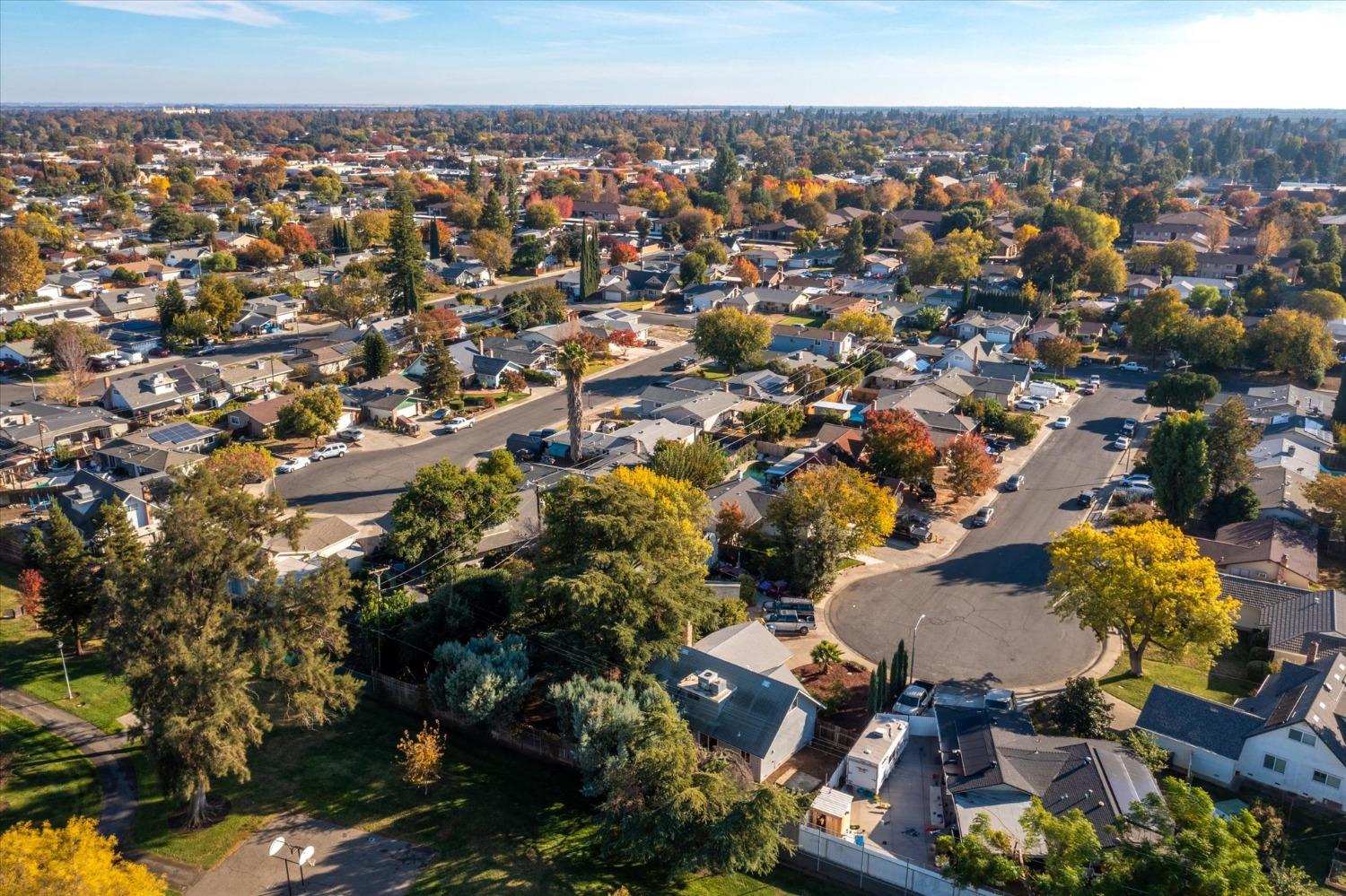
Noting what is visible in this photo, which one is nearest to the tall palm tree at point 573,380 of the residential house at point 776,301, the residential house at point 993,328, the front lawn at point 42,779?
the front lawn at point 42,779

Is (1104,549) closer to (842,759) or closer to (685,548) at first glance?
(842,759)

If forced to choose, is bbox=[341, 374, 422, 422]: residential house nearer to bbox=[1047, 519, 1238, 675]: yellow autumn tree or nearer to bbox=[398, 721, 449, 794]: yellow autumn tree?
bbox=[398, 721, 449, 794]: yellow autumn tree

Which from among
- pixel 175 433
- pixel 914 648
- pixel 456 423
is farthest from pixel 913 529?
pixel 175 433

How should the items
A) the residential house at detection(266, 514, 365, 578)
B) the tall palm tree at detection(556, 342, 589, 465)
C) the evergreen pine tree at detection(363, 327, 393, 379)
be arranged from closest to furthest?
the residential house at detection(266, 514, 365, 578) < the tall palm tree at detection(556, 342, 589, 465) < the evergreen pine tree at detection(363, 327, 393, 379)

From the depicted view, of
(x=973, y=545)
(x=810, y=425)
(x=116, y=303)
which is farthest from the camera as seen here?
(x=116, y=303)

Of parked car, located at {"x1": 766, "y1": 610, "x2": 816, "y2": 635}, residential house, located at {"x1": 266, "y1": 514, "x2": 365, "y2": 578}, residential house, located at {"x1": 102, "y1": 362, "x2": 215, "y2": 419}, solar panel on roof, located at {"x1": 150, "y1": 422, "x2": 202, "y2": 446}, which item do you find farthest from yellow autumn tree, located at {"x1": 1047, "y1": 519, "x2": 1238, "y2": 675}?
residential house, located at {"x1": 102, "y1": 362, "x2": 215, "y2": 419}

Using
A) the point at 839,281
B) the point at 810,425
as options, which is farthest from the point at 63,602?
the point at 839,281

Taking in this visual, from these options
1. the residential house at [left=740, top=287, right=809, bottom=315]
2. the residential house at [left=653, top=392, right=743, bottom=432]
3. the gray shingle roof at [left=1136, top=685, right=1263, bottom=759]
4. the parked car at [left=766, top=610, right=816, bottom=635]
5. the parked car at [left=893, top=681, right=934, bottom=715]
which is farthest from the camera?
the residential house at [left=740, top=287, right=809, bottom=315]
